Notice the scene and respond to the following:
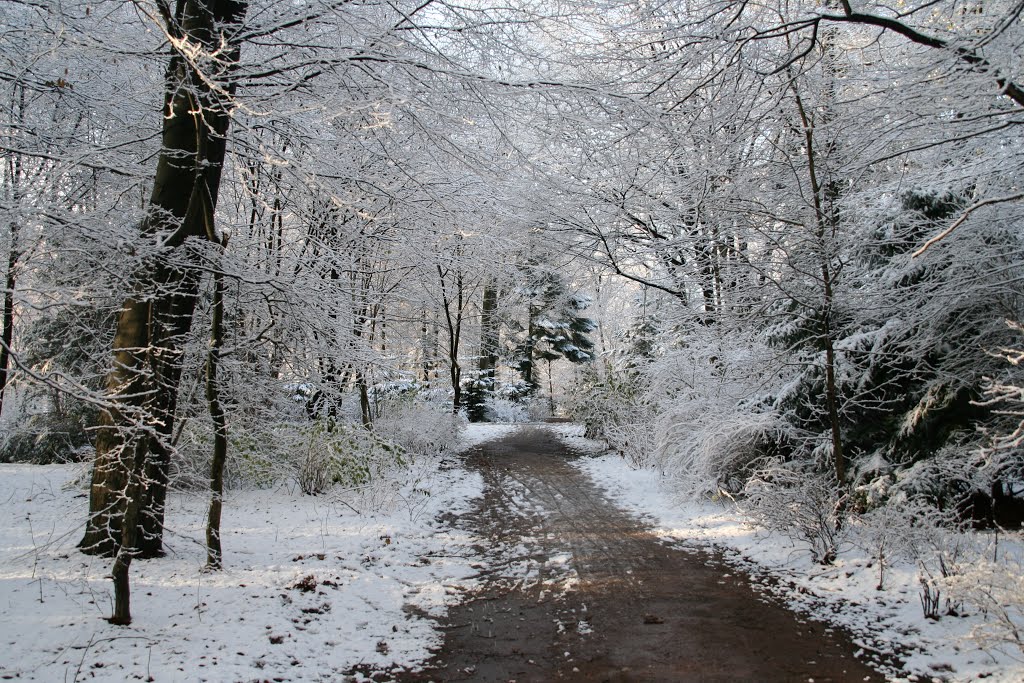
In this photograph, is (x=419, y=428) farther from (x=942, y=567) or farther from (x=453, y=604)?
(x=942, y=567)

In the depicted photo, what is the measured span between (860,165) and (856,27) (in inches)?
81.5

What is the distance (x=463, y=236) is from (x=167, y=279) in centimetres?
281

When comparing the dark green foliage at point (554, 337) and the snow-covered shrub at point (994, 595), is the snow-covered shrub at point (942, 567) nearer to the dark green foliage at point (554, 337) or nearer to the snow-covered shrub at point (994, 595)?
the snow-covered shrub at point (994, 595)

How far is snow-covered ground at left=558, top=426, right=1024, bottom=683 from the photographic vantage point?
3.60m

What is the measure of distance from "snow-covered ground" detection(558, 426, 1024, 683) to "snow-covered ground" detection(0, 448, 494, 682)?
2.92 metres

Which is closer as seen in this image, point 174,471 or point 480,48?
point 480,48

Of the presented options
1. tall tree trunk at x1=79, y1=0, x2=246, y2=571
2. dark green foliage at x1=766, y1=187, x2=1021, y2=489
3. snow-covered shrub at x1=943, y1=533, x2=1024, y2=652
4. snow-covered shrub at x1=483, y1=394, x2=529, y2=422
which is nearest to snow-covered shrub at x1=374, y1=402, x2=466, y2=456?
tall tree trunk at x1=79, y1=0, x2=246, y2=571

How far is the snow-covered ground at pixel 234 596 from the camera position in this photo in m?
3.50

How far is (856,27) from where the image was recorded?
6.48 meters

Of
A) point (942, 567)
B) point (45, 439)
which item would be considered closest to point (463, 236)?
point (942, 567)

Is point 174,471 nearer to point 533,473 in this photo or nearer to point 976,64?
→ point 533,473

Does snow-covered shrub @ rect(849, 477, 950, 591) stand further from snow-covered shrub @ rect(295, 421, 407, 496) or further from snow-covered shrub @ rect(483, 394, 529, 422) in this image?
snow-covered shrub @ rect(483, 394, 529, 422)

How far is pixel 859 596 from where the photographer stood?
15.6 ft

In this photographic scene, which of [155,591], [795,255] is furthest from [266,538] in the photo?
[795,255]
